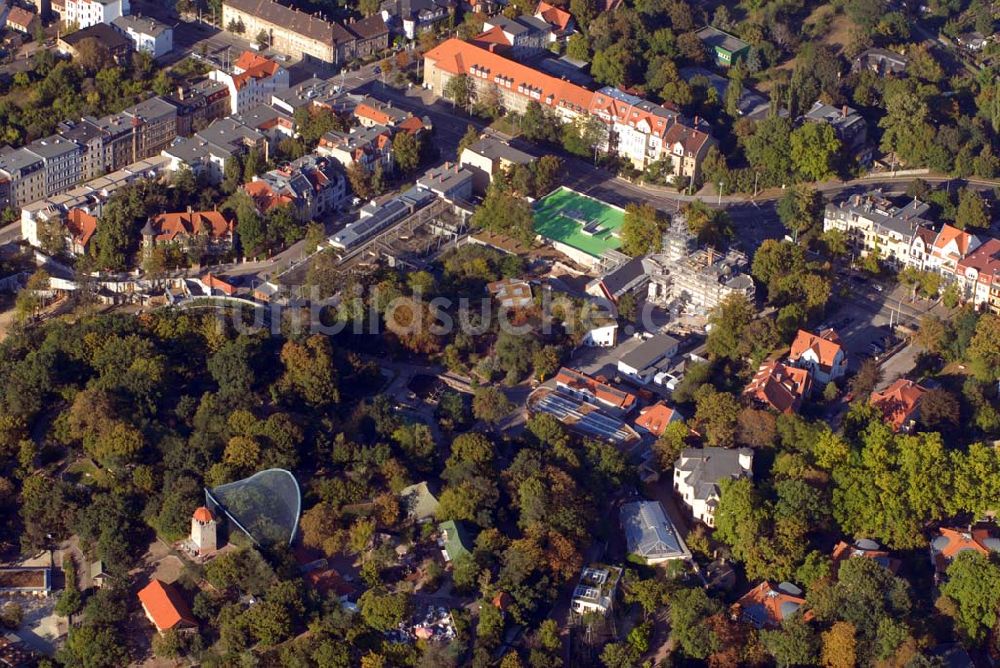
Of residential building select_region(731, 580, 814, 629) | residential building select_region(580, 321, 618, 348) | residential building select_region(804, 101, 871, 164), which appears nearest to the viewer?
residential building select_region(731, 580, 814, 629)

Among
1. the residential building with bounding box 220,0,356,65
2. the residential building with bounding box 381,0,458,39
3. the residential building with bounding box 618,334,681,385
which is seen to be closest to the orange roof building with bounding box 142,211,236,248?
the residential building with bounding box 618,334,681,385

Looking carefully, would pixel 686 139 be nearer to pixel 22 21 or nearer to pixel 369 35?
pixel 369 35

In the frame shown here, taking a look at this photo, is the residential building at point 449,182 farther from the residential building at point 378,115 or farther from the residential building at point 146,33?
the residential building at point 146,33

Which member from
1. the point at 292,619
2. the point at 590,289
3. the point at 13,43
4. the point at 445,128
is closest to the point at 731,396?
the point at 590,289

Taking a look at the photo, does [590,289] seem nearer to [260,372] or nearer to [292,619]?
[260,372]

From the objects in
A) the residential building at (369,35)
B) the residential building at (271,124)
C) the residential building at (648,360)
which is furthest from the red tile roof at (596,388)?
the residential building at (369,35)

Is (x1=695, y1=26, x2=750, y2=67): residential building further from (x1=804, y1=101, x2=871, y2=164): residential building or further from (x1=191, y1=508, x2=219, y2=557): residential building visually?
(x1=191, y1=508, x2=219, y2=557): residential building

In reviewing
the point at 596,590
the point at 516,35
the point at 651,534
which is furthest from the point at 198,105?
the point at 596,590
